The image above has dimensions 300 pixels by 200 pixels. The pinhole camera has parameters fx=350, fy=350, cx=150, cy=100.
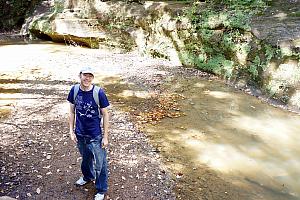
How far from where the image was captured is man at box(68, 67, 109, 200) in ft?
14.9

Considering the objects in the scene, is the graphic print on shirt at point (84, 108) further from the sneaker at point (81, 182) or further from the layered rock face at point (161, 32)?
the layered rock face at point (161, 32)

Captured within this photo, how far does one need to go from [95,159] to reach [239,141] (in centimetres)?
378

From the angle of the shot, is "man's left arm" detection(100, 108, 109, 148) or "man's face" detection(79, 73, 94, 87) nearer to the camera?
"man's face" detection(79, 73, 94, 87)

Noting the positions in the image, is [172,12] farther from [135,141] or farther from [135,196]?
[135,196]

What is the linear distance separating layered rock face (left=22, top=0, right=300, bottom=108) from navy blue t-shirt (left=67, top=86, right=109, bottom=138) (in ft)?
21.7

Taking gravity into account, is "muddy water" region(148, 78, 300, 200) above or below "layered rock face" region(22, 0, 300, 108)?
below

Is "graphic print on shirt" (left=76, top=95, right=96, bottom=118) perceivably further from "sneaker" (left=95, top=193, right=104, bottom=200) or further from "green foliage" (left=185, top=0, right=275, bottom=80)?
"green foliage" (left=185, top=0, right=275, bottom=80)

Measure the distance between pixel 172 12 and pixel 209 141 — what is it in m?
7.30

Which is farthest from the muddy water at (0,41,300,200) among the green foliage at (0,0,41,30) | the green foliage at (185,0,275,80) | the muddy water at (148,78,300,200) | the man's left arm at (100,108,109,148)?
the green foliage at (0,0,41,30)

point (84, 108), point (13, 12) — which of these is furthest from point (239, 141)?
point (13, 12)

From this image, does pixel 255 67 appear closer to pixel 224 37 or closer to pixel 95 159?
pixel 224 37

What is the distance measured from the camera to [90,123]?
471cm

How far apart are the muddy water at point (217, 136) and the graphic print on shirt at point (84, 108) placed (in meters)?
2.09

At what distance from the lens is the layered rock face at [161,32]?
32.7 feet
